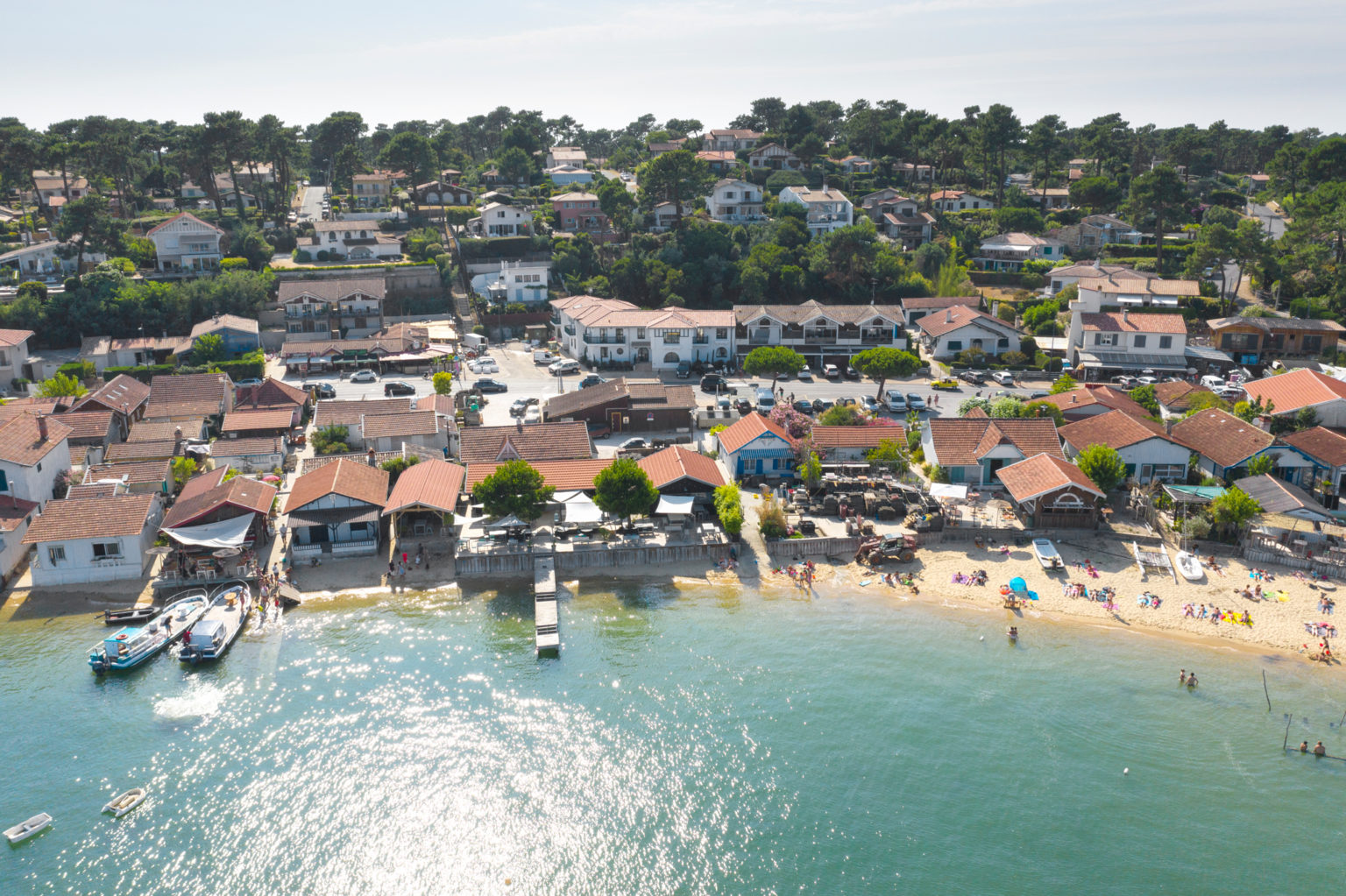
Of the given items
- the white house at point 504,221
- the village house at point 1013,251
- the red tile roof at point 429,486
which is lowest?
the red tile roof at point 429,486

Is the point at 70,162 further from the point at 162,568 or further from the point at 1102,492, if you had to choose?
the point at 1102,492

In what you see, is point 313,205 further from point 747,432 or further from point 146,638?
point 146,638

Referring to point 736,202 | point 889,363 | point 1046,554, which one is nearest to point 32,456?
point 1046,554

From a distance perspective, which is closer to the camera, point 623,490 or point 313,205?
point 623,490

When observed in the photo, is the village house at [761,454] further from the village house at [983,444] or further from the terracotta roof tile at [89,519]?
the terracotta roof tile at [89,519]

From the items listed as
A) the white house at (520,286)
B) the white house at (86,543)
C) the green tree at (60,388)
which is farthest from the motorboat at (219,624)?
the white house at (520,286)

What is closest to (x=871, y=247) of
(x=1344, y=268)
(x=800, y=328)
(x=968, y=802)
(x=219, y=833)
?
(x=800, y=328)
